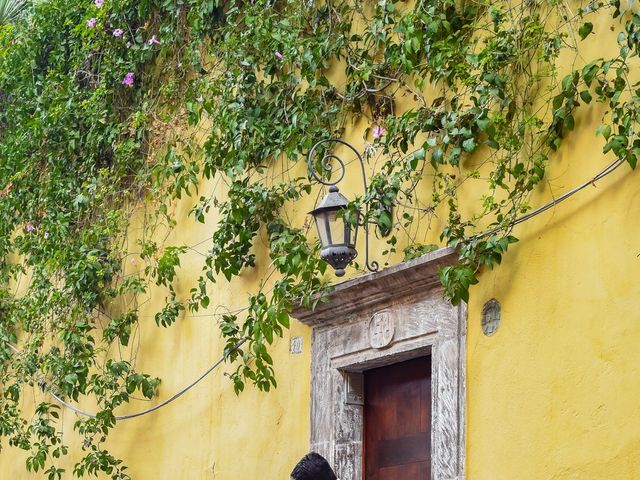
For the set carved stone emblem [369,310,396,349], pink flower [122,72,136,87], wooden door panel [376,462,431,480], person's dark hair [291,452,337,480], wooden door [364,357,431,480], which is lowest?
person's dark hair [291,452,337,480]

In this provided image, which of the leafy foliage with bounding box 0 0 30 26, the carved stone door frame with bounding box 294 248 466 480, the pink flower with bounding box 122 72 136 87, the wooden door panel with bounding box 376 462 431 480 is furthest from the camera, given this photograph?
the leafy foliage with bounding box 0 0 30 26

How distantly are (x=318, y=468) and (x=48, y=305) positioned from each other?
4.35m

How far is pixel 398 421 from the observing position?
658 centimetres

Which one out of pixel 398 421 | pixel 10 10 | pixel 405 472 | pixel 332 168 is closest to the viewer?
pixel 405 472

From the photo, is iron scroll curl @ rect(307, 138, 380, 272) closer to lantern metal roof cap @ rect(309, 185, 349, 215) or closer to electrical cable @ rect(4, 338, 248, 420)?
lantern metal roof cap @ rect(309, 185, 349, 215)

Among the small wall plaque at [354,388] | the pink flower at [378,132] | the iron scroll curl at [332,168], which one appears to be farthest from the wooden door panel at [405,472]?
the pink flower at [378,132]

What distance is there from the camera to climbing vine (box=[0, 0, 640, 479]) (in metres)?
5.81

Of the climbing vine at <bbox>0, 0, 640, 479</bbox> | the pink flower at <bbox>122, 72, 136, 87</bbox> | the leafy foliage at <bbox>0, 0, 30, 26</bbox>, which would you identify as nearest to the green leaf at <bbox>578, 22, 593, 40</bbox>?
the climbing vine at <bbox>0, 0, 640, 479</bbox>

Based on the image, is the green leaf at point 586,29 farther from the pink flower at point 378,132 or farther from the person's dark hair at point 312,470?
the person's dark hair at point 312,470

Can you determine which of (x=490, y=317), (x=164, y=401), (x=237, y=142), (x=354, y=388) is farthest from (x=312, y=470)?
(x=164, y=401)

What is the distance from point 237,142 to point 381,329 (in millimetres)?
1658

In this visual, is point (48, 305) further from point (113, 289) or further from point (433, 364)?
point (433, 364)

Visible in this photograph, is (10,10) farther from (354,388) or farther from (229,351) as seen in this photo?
(354,388)

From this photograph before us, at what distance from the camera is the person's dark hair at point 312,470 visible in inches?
201
